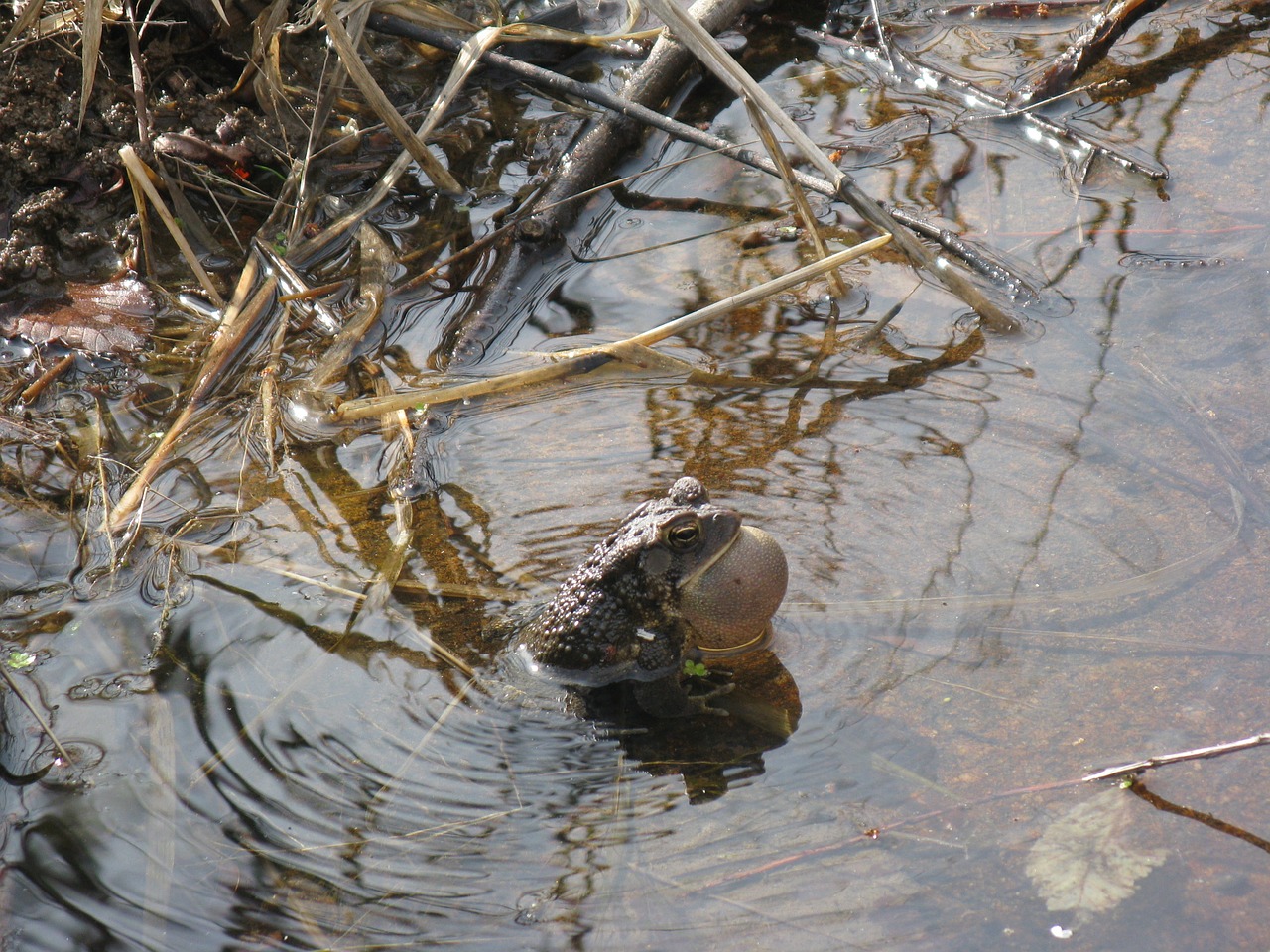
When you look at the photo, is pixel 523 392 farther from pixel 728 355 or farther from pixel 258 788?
pixel 258 788

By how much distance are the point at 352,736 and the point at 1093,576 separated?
91.3 inches

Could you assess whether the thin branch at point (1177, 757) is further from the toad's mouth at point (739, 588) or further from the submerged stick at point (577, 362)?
the submerged stick at point (577, 362)

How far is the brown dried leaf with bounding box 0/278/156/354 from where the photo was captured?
4836mm

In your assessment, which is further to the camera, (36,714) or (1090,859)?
(36,714)

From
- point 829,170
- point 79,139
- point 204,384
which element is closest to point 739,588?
point 829,170

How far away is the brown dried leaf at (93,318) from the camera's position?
484 centimetres

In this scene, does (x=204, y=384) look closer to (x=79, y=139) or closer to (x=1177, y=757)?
(x=79, y=139)

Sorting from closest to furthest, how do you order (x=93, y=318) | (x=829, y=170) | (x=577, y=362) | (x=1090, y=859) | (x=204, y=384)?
(x=1090, y=859)
(x=829, y=170)
(x=577, y=362)
(x=204, y=384)
(x=93, y=318)

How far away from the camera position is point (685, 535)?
3301mm

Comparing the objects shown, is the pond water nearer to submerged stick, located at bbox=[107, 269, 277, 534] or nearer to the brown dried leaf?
submerged stick, located at bbox=[107, 269, 277, 534]

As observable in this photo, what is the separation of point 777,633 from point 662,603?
14.9 inches

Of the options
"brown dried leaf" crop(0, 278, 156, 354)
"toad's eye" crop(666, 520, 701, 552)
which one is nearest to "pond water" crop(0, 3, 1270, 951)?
"toad's eye" crop(666, 520, 701, 552)

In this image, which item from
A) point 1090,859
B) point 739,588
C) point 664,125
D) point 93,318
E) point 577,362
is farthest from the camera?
point 93,318

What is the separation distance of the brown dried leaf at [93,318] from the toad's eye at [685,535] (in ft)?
9.53
